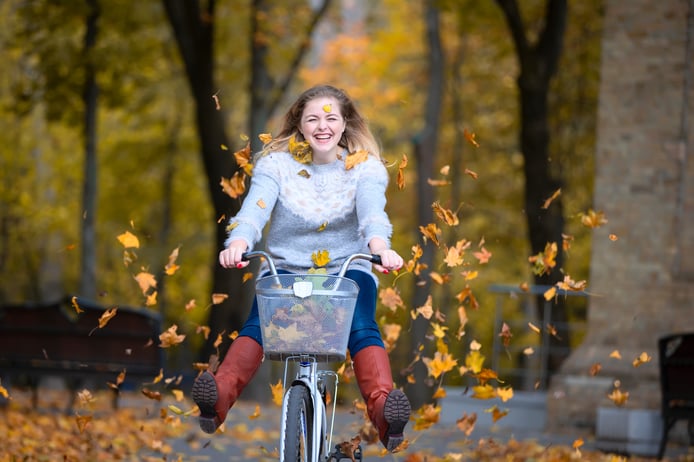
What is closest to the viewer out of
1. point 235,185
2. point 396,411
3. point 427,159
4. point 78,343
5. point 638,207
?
point 396,411

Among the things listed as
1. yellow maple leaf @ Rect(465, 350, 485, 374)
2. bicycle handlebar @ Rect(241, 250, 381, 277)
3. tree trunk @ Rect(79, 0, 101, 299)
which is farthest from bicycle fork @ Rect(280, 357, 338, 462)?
tree trunk @ Rect(79, 0, 101, 299)

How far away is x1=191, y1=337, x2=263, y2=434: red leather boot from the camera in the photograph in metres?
4.81

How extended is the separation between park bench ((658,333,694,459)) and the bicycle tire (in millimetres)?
5560

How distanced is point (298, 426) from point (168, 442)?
5499mm

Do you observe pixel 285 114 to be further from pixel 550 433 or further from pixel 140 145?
pixel 140 145

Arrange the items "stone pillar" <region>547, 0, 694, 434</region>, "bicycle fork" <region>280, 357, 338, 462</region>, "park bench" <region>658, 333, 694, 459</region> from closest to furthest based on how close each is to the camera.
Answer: "bicycle fork" <region>280, 357, 338, 462</region>
"park bench" <region>658, 333, 694, 459</region>
"stone pillar" <region>547, 0, 694, 434</region>

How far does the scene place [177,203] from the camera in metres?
32.0

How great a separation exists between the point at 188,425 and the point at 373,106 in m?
18.8

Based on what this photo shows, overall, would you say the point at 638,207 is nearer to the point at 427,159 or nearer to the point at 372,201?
the point at 372,201


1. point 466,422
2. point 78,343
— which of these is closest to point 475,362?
point 466,422

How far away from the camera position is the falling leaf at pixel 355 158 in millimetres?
5484

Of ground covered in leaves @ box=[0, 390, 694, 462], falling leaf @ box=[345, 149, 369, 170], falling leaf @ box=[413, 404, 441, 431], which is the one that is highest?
falling leaf @ box=[345, 149, 369, 170]

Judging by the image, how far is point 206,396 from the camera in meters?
4.79

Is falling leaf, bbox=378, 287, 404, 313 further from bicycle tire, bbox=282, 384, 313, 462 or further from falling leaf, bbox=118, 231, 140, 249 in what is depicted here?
bicycle tire, bbox=282, 384, 313, 462
